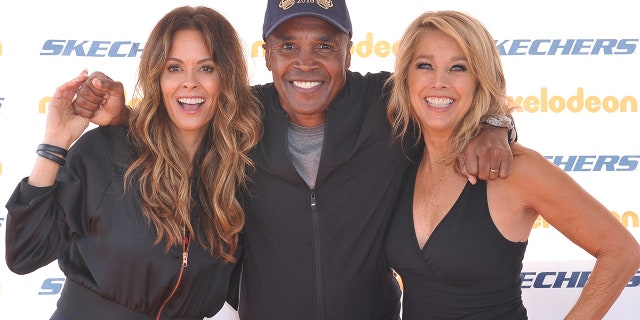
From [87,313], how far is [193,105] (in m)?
0.66

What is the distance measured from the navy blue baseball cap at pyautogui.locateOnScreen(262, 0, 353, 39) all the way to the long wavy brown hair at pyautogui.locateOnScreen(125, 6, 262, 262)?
135 mm

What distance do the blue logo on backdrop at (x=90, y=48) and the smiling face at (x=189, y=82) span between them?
990mm

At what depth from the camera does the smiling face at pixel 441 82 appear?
1.95 m

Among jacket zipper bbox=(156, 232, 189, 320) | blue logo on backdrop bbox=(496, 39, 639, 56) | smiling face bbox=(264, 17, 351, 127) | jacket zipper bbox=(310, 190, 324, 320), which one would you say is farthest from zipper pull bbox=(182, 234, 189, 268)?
blue logo on backdrop bbox=(496, 39, 639, 56)

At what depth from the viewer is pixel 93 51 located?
9.68 ft

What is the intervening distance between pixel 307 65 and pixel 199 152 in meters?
0.42

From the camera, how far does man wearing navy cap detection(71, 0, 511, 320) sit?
2056 mm

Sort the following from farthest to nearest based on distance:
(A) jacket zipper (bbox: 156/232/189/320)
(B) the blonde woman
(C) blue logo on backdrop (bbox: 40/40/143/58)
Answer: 1. (C) blue logo on backdrop (bbox: 40/40/143/58)
2. (A) jacket zipper (bbox: 156/232/189/320)
3. (B) the blonde woman

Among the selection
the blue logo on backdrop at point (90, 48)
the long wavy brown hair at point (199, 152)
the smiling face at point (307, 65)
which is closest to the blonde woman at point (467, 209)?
the smiling face at point (307, 65)

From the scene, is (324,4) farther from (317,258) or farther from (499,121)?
(317,258)

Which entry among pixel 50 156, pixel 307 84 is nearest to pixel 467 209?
pixel 307 84

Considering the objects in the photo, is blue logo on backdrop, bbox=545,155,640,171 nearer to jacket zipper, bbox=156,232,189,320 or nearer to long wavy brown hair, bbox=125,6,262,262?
long wavy brown hair, bbox=125,6,262,262

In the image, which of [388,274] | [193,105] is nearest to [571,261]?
[388,274]

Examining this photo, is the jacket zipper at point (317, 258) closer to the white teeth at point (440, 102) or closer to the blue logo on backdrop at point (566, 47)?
the white teeth at point (440, 102)
